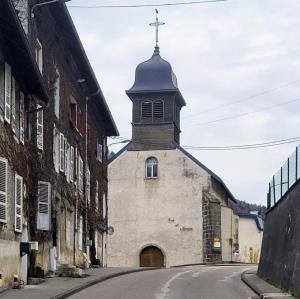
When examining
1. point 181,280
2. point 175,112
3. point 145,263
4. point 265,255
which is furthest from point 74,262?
point 175,112

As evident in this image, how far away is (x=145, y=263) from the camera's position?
54.6 m

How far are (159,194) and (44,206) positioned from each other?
107 feet

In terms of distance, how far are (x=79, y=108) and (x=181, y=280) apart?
9.98 meters

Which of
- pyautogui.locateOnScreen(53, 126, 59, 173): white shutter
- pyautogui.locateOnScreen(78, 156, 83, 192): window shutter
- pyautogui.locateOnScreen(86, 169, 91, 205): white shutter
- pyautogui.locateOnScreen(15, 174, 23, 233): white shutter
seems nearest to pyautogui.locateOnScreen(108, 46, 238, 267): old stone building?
pyautogui.locateOnScreen(86, 169, 91, 205): white shutter

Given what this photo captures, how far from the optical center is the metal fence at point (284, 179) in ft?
76.7

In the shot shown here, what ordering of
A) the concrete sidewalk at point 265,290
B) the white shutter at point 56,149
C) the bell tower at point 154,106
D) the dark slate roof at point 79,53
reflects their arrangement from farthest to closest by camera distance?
the bell tower at point 154,106
the white shutter at point 56,149
the dark slate roof at point 79,53
the concrete sidewalk at point 265,290

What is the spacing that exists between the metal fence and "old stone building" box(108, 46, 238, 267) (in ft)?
77.5

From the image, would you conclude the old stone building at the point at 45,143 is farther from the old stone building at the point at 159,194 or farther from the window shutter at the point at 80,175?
the old stone building at the point at 159,194

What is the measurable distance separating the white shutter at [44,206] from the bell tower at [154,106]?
3293 centimetres

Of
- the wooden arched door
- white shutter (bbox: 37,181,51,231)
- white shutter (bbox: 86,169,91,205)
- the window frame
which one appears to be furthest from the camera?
the window frame

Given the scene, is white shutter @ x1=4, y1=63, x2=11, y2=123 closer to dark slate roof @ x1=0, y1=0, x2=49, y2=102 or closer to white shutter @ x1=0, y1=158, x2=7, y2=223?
dark slate roof @ x1=0, y1=0, x2=49, y2=102

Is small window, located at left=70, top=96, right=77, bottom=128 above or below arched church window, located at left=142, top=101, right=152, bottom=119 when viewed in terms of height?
Result: below

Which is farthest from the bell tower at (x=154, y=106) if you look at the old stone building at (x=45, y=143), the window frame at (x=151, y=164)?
the old stone building at (x=45, y=143)

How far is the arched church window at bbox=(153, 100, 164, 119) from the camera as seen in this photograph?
185ft
